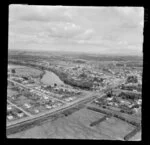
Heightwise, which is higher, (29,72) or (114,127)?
(29,72)

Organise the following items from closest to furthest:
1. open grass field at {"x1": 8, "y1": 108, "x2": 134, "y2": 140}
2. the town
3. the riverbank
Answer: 1. open grass field at {"x1": 8, "y1": 108, "x2": 134, "y2": 140}
2. the town
3. the riverbank

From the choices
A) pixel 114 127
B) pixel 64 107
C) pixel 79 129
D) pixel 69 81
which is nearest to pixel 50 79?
pixel 69 81

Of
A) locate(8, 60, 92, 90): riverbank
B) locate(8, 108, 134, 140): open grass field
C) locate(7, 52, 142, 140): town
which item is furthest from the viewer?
locate(8, 60, 92, 90): riverbank

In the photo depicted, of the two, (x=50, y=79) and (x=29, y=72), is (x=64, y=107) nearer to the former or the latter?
(x=50, y=79)

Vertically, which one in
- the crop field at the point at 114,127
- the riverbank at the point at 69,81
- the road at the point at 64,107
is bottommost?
the crop field at the point at 114,127

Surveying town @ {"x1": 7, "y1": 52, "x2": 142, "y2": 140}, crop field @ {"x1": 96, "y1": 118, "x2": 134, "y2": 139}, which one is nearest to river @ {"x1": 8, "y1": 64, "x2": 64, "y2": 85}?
town @ {"x1": 7, "y1": 52, "x2": 142, "y2": 140}

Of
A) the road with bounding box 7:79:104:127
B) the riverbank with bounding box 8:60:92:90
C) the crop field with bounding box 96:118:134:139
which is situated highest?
the riverbank with bounding box 8:60:92:90

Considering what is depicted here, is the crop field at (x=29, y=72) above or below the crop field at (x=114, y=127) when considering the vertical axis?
above

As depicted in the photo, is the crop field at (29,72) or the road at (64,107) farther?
the crop field at (29,72)

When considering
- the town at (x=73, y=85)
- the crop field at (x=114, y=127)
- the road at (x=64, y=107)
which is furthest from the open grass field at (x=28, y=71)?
the crop field at (x=114, y=127)

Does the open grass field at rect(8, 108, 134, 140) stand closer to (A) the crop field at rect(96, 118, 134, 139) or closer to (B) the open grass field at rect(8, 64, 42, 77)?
(A) the crop field at rect(96, 118, 134, 139)

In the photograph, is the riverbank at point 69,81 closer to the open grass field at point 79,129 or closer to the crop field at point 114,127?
the open grass field at point 79,129
